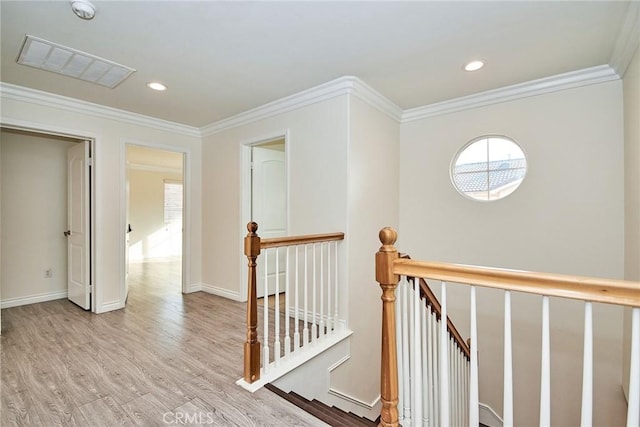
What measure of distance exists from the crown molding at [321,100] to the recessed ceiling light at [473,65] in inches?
34.0

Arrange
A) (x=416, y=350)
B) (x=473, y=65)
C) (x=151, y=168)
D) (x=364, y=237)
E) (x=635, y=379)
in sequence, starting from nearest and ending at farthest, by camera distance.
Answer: (x=635, y=379), (x=416, y=350), (x=473, y=65), (x=364, y=237), (x=151, y=168)

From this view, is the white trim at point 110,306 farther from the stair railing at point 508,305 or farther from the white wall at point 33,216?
the stair railing at point 508,305

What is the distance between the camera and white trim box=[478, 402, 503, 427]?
3273 mm

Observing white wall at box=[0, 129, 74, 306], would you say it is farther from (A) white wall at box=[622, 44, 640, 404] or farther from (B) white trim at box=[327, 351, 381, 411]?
(A) white wall at box=[622, 44, 640, 404]

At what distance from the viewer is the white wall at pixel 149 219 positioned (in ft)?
23.6

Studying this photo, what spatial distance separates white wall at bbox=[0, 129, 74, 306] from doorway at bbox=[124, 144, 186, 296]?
87.8 inches

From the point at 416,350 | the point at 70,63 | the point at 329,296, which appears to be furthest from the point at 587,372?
the point at 70,63

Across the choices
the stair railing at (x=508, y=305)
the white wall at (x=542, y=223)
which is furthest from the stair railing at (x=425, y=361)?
the white wall at (x=542, y=223)

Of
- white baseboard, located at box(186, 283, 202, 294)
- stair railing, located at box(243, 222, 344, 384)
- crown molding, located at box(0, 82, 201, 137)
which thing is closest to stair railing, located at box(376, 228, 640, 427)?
stair railing, located at box(243, 222, 344, 384)

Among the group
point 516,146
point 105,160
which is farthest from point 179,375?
point 516,146

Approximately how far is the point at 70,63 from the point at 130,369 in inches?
98.2

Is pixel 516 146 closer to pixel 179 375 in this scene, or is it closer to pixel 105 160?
pixel 179 375

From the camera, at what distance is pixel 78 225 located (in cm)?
364

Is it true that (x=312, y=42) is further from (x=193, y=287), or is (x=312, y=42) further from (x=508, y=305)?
(x=193, y=287)
